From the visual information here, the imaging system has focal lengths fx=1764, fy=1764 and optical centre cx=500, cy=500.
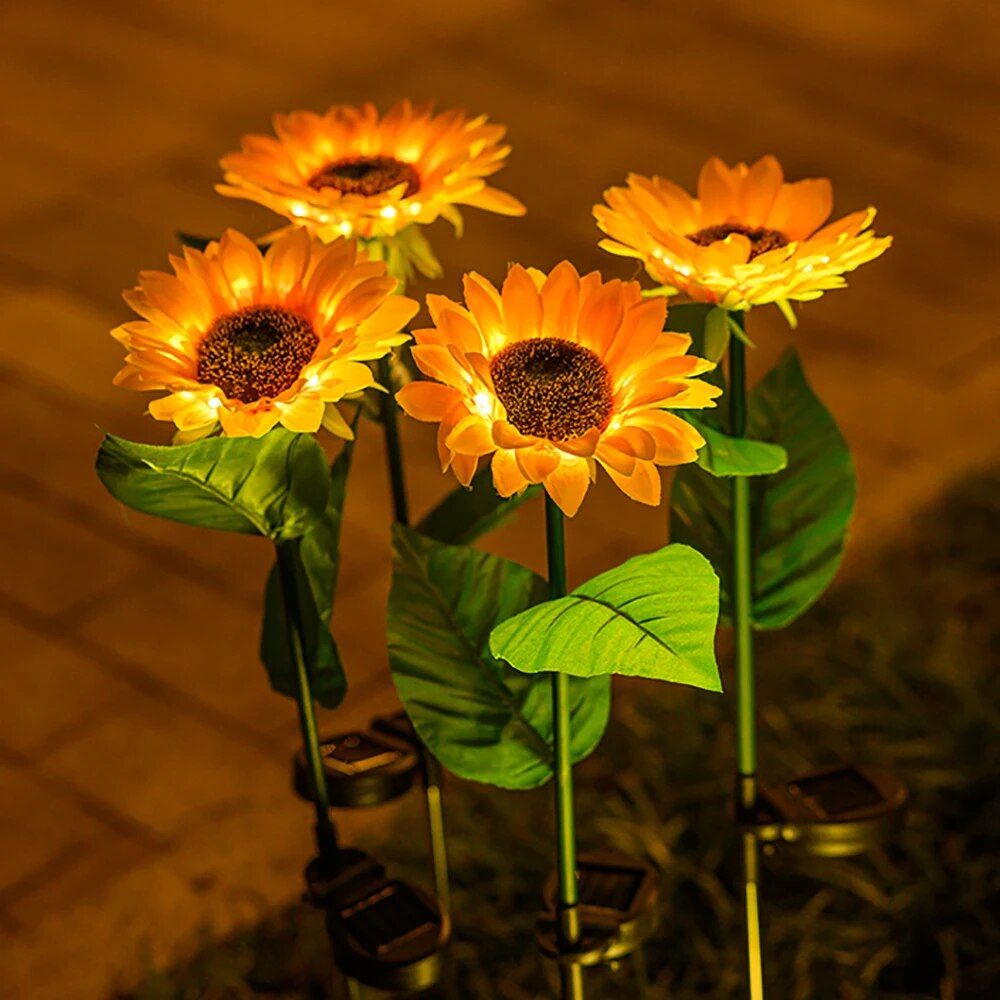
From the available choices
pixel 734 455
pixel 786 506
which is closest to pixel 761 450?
pixel 734 455

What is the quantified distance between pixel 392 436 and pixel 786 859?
3.11 ft

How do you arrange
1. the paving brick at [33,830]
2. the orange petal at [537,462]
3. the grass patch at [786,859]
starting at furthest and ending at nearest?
the paving brick at [33,830] < the grass patch at [786,859] < the orange petal at [537,462]

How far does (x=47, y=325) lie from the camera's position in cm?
293

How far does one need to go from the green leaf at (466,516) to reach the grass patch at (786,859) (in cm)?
72

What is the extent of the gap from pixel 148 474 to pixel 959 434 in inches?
78.0

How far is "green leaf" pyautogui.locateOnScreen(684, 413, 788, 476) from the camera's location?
90cm

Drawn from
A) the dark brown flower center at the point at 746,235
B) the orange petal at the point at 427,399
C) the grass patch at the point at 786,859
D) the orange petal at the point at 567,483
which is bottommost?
the grass patch at the point at 786,859

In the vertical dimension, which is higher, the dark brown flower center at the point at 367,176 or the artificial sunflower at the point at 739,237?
the dark brown flower center at the point at 367,176

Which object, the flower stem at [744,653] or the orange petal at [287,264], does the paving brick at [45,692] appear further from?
the orange petal at [287,264]

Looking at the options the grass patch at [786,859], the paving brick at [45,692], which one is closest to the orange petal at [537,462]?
the grass patch at [786,859]

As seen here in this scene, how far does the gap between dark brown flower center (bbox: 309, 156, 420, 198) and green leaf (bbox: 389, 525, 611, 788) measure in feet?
0.61

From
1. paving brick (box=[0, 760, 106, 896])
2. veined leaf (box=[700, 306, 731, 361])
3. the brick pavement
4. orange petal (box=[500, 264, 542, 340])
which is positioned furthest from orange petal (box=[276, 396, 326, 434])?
paving brick (box=[0, 760, 106, 896])

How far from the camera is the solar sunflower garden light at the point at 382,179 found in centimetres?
95

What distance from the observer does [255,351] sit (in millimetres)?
842
